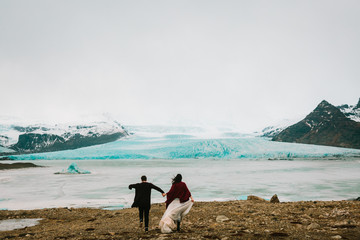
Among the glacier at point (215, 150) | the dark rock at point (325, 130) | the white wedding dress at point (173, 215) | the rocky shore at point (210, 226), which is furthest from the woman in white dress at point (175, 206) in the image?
the dark rock at point (325, 130)

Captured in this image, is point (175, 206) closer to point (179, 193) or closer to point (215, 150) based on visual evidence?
point (179, 193)

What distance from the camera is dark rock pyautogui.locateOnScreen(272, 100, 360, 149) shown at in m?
173

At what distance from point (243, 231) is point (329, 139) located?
19009 cm

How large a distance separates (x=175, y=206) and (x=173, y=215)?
0.67 ft

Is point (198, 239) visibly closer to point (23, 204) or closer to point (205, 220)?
point (205, 220)

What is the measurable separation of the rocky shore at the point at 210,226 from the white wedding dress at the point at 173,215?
0.17 m

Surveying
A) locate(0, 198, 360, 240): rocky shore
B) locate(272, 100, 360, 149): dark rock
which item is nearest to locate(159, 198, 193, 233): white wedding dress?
locate(0, 198, 360, 240): rocky shore

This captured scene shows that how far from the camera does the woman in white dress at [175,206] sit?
22.0ft

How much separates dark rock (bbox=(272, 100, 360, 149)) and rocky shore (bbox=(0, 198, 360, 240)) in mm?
179237

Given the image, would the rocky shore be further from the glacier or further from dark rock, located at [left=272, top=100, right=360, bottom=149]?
dark rock, located at [left=272, top=100, right=360, bottom=149]

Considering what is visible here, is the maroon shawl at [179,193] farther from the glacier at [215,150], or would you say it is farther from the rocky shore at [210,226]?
the glacier at [215,150]

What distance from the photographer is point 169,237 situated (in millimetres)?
6102

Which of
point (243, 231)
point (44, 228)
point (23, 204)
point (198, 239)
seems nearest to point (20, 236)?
point (44, 228)

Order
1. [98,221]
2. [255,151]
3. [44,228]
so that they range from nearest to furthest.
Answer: [44,228] → [98,221] → [255,151]
